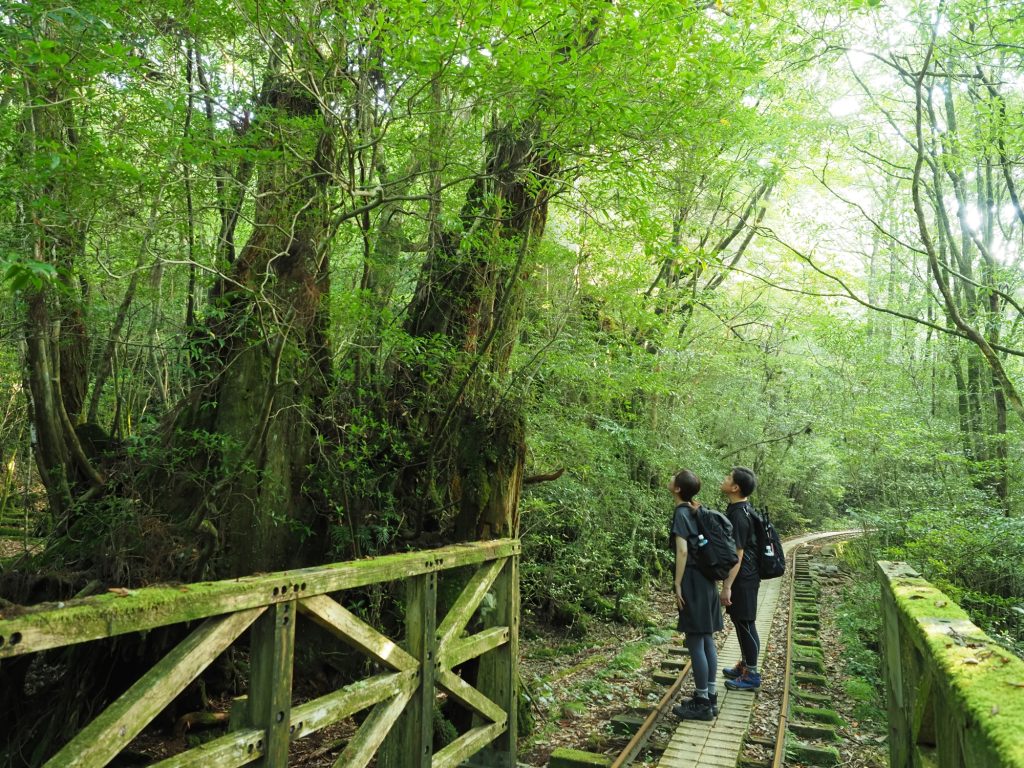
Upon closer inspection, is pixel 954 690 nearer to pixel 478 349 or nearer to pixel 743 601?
pixel 743 601

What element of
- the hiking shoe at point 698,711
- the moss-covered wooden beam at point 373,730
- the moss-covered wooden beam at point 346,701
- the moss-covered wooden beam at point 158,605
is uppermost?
the moss-covered wooden beam at point 158,605

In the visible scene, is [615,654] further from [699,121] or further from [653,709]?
[699,121]

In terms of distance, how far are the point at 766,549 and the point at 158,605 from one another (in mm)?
5982

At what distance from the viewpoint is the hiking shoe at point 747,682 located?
704cm

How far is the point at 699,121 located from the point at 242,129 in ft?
13.5

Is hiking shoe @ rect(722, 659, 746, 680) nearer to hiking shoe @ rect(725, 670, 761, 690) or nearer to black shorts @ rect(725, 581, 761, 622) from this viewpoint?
hiking shoe @ rect(725, 670, 761, 690)

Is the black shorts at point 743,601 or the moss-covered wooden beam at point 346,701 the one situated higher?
the moss-covered wooden beam at point 346,701

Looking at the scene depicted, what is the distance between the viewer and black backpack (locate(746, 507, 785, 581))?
272 inches

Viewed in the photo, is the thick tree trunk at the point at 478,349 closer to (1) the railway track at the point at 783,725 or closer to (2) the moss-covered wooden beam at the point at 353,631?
(2) the moss-covered wooden beam at the point at 353,631

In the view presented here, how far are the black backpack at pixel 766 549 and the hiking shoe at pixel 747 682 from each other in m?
1.07

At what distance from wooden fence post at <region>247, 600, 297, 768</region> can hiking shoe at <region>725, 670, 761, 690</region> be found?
5438 millimetres

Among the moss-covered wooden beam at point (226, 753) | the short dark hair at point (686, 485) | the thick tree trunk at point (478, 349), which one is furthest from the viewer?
the short dark hair at point (686, 485)

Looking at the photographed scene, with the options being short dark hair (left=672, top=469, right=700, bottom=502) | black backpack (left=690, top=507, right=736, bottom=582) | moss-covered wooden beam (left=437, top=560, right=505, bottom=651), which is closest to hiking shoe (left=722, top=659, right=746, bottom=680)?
black backpack (left=690, top=507, right=736, bottom=582)

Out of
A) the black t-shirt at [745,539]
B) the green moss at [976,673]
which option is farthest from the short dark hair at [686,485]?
the green moss at [976,673]
